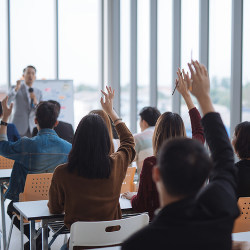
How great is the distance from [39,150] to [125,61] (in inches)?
206

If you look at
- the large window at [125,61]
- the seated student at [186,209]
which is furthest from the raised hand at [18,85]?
the seated student at [186,209]

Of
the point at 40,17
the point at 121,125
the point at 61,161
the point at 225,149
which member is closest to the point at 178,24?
the point at 40,17

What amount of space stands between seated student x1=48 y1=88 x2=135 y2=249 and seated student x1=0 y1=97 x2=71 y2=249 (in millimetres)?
904

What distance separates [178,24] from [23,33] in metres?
3.20

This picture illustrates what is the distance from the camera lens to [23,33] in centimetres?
788

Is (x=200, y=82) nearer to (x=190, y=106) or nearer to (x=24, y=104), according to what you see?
(x=190, y=106)

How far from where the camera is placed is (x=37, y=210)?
2602mm

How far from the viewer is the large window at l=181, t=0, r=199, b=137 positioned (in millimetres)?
5879

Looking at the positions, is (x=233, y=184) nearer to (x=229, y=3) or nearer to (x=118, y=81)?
(x=229, y=3)

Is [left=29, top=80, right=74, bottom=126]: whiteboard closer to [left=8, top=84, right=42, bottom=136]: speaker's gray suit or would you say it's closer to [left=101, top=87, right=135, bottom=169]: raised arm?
[left=8, top=84, right=42, bottom=136]: speaker's gray suit

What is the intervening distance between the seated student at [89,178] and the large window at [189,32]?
11.4 ft

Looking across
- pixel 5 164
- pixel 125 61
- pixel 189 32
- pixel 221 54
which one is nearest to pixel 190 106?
pixel 5 164

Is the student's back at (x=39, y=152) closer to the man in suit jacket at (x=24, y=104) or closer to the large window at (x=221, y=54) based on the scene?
the large window at (x=221, y=54)

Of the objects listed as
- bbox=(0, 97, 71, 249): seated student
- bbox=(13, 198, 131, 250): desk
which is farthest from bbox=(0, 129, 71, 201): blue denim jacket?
bbox=(13, 198, 131, 250): desk
